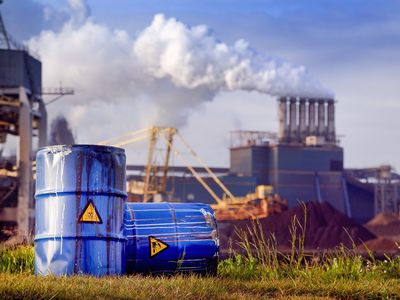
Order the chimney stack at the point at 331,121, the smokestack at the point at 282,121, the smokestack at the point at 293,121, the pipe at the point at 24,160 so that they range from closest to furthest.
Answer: the pipe at the point at 24,160
the smokestack at the point at 282,121
the smokestack at the point at 293,121
the chimney stack at the point at 331,121

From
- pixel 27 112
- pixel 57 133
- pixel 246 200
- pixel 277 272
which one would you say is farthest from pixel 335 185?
pixel 277 272

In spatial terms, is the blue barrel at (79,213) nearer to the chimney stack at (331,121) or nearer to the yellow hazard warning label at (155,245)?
the yellow hazard warning label at (155,245)

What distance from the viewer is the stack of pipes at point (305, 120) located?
9912cm

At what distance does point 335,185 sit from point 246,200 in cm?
2192

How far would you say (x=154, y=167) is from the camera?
8312 cm

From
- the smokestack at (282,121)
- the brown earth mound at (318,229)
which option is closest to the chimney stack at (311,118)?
the smokestack at (282,121)

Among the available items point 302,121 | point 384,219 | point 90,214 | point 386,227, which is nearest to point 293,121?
point 302,121

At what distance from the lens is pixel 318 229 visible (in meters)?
64.0

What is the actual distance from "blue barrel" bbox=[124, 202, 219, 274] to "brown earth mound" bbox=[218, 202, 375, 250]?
160ft

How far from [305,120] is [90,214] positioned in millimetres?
92189

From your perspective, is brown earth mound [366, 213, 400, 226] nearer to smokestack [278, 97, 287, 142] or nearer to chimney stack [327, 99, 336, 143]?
chimney stack [327, 99, 336, 143]

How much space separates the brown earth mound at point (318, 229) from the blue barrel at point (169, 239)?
48839 mm

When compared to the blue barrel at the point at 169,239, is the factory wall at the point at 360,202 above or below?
below

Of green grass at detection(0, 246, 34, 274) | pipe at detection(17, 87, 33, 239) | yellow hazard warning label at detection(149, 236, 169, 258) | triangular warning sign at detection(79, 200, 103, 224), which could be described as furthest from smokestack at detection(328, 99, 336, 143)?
triangular warning sign at detection(79, 200, 103, 224)
